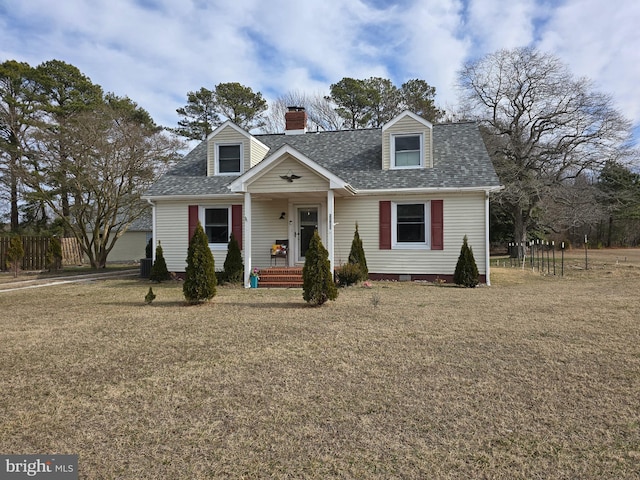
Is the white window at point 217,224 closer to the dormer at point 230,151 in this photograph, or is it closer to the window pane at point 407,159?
the dormer at point 230,151

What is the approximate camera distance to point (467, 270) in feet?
41.1

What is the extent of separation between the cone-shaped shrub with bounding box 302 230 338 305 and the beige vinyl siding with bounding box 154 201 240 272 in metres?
→ 7.26

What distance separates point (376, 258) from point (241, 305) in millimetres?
5944

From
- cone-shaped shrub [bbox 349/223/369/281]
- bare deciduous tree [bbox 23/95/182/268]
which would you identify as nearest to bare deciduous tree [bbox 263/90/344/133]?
bare deciduous tree [bbox 23/95/182/268]

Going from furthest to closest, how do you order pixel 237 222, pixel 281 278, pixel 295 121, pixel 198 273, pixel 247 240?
pixel 295 121, pixel 237 222, pixel 281 278, pixel 247 240, pixel 198 273

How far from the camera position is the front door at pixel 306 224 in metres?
14.8

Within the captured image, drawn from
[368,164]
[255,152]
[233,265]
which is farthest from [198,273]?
[368,164]

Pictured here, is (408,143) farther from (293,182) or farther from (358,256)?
(293,182)

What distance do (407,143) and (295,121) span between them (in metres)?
5.81

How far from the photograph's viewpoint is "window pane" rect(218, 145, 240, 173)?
15820mm

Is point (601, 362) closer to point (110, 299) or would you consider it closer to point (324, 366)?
point (324, 366)

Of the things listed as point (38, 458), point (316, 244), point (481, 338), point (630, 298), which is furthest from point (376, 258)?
point (38, 458)

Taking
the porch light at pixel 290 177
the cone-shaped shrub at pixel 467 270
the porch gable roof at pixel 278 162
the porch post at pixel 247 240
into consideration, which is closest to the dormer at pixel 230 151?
the porch gable roof at pixel 278 162

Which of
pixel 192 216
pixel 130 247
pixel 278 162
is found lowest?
pixel 130 247
